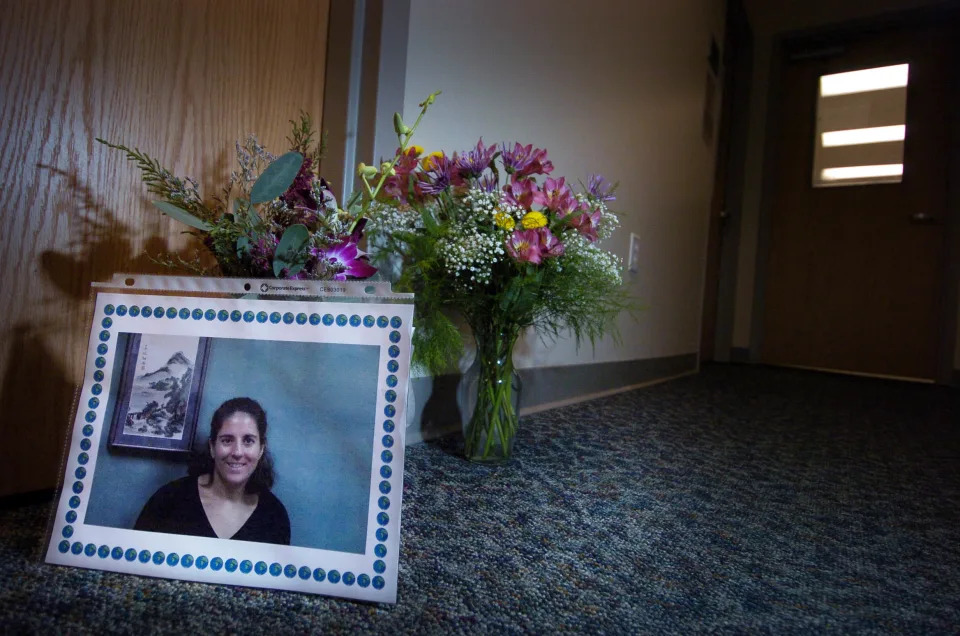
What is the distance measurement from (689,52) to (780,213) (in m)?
1.67

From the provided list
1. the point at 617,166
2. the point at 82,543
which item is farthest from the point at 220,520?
the point at 617,166

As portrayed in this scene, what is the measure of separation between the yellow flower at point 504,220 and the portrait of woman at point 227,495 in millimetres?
461

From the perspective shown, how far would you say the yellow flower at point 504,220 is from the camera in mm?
851

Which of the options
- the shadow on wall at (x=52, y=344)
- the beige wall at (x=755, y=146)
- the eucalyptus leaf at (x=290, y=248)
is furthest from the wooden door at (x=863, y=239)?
the shadow on wall at (x=52, y=344)

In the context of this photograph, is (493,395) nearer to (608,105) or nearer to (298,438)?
(298,438)

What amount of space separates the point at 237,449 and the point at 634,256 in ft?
5.85

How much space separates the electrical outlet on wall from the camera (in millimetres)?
2041

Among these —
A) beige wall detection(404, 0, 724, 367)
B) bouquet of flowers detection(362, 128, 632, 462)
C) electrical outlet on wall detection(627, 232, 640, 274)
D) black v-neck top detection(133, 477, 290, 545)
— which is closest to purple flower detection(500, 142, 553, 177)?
bouquet of flowers detection(362, 128, 632, 462)

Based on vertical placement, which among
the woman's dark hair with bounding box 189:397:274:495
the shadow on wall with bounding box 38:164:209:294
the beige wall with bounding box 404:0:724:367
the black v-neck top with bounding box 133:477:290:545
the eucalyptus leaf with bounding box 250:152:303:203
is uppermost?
the beige wall with bounding box 404:0:724:367

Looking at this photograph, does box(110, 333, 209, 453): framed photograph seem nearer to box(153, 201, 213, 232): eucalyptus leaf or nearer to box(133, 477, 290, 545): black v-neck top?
box(133, 477, 290, 545): black v-neck top

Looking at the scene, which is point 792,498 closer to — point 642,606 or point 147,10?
point 642,606

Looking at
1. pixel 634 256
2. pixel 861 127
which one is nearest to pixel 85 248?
pixel 634 256

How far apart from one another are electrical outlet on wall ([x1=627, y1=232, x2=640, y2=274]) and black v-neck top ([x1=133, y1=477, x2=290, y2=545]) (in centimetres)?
170

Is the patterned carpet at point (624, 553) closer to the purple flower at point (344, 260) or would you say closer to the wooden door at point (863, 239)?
the purple flower at point (344, 260)
